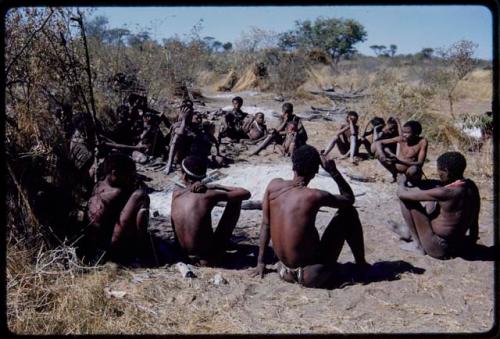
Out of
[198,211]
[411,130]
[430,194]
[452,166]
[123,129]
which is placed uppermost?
[452,166]

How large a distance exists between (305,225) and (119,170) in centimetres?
191

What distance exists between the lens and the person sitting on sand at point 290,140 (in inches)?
444

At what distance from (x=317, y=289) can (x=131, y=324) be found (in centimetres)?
179

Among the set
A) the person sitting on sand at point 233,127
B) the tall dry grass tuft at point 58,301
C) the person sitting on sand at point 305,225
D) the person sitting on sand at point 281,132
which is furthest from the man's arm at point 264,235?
the person sitting on sand at point 233,127

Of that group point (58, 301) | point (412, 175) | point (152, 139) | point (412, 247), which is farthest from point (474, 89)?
point (58, 301)

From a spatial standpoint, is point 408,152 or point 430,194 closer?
point 430,194

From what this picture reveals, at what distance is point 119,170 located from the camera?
555 centimetres

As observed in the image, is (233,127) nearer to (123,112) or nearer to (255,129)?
(255,129)

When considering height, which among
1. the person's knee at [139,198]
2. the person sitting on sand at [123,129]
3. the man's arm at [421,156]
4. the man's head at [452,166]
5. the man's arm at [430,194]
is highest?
the man's head at [452,166]

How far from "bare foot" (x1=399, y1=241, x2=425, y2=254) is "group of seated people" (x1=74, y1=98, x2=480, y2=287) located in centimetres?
2

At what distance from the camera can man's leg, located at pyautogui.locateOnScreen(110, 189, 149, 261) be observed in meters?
5.52

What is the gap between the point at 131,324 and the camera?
4.49 meters

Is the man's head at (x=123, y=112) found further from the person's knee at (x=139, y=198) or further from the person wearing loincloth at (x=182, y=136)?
the person's knee at (x=139, y=198)

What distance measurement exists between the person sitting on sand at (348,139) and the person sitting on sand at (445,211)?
16.2 feet
